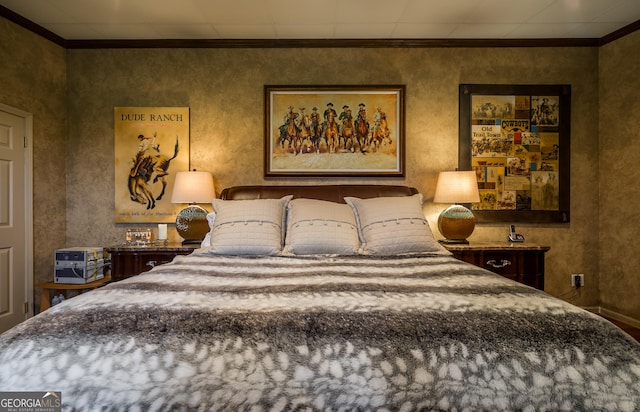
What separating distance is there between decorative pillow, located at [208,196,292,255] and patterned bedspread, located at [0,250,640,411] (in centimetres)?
117

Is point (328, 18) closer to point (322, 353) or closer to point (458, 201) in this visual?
point (458, 201)

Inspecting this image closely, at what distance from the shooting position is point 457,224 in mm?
3182

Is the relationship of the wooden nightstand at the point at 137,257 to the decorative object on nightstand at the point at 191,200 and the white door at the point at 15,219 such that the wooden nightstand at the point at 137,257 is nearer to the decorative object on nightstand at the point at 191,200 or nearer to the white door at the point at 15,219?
the decorative object on nightstand at the point at 191,200

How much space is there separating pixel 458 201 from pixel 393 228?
989 millimetres

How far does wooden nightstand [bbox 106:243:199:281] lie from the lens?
9.83ft

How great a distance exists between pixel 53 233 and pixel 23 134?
35.3 inches

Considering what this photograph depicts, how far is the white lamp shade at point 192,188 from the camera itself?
3.20 m

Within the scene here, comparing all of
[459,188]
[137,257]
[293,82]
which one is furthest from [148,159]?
[459,188]

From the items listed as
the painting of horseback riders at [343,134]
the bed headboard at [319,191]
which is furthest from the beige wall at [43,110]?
the painting of horseback riders at [343,134]

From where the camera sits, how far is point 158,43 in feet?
11.4

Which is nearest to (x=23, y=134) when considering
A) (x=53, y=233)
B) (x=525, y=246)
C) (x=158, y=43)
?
(x=53, y=233)

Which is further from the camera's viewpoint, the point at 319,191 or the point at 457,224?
the point at 319,191

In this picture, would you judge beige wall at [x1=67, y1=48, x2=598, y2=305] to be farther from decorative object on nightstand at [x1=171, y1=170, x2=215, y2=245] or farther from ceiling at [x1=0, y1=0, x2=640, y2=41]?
decorative object on nightstand at [x1=171, y1=170, x2=215, y2=245]

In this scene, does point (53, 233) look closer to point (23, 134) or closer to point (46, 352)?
point (23, 134)
